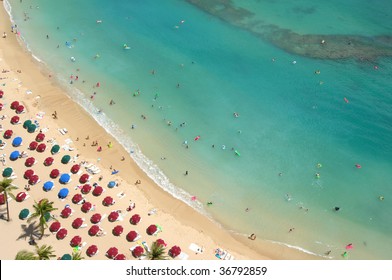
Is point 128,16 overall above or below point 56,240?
above

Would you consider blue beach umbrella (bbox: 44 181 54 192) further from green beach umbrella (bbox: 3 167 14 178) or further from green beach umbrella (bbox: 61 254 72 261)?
green beach umbrella (bbox: 61 254 72 261)

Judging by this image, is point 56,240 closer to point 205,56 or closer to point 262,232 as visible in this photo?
point 262,232

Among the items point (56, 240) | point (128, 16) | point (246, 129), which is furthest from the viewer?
point (128, 16)

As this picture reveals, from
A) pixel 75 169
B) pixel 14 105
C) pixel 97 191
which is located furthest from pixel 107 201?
pixel 14 105

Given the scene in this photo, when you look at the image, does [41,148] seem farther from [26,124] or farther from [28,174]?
[26,124]

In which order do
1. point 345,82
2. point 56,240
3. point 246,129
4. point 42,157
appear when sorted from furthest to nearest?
1. point 345,82
2. point 246,129
3. point 42,157
4. point 56,240

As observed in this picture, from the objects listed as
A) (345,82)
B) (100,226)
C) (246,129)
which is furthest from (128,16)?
(100,226)

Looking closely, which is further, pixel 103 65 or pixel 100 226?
pixel 103 65
